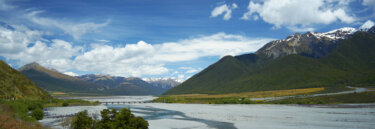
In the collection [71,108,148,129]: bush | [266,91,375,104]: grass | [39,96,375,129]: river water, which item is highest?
[71,108,148,129]: bush

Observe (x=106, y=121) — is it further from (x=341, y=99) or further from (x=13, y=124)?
(x=341, y=99)

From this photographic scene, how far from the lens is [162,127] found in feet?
276

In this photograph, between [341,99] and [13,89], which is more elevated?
[13,89]

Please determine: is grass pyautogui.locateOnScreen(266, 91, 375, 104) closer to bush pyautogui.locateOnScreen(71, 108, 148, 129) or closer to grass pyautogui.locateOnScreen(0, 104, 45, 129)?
bush pyautogui.locateOnScreen(71, 108, 148, 129)

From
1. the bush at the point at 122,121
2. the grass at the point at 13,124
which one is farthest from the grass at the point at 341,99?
the grass at the point at 13,124

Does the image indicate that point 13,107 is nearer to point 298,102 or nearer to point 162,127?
point 162,127

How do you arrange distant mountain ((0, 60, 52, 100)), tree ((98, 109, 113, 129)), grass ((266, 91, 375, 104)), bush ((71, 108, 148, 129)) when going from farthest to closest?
distant mountain ((0, 60, 52, 100)) < grass ((266, 91, 375, 104)) < tree ((98, 109, 113, 129)) < bush ((71, 108, 148, 129))

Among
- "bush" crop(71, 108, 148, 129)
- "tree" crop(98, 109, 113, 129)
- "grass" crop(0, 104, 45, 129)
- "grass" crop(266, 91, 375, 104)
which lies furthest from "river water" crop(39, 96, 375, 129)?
"grass" crop(266, 91, 375, 104)

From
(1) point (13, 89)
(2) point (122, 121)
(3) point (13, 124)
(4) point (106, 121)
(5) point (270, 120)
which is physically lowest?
(5) point (270, 120)

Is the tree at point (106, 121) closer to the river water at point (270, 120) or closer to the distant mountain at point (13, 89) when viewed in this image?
the river water at point (270, 120)

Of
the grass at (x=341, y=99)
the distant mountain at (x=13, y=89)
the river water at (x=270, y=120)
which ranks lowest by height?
the river water at (x=270, y=120)

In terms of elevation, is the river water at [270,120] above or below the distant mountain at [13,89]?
below

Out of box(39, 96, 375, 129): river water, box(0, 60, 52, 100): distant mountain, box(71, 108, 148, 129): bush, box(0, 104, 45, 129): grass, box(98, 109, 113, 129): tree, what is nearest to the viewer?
box(0, 104, 45, 129): grass

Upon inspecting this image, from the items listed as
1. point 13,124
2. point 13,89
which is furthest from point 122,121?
point 13,89
